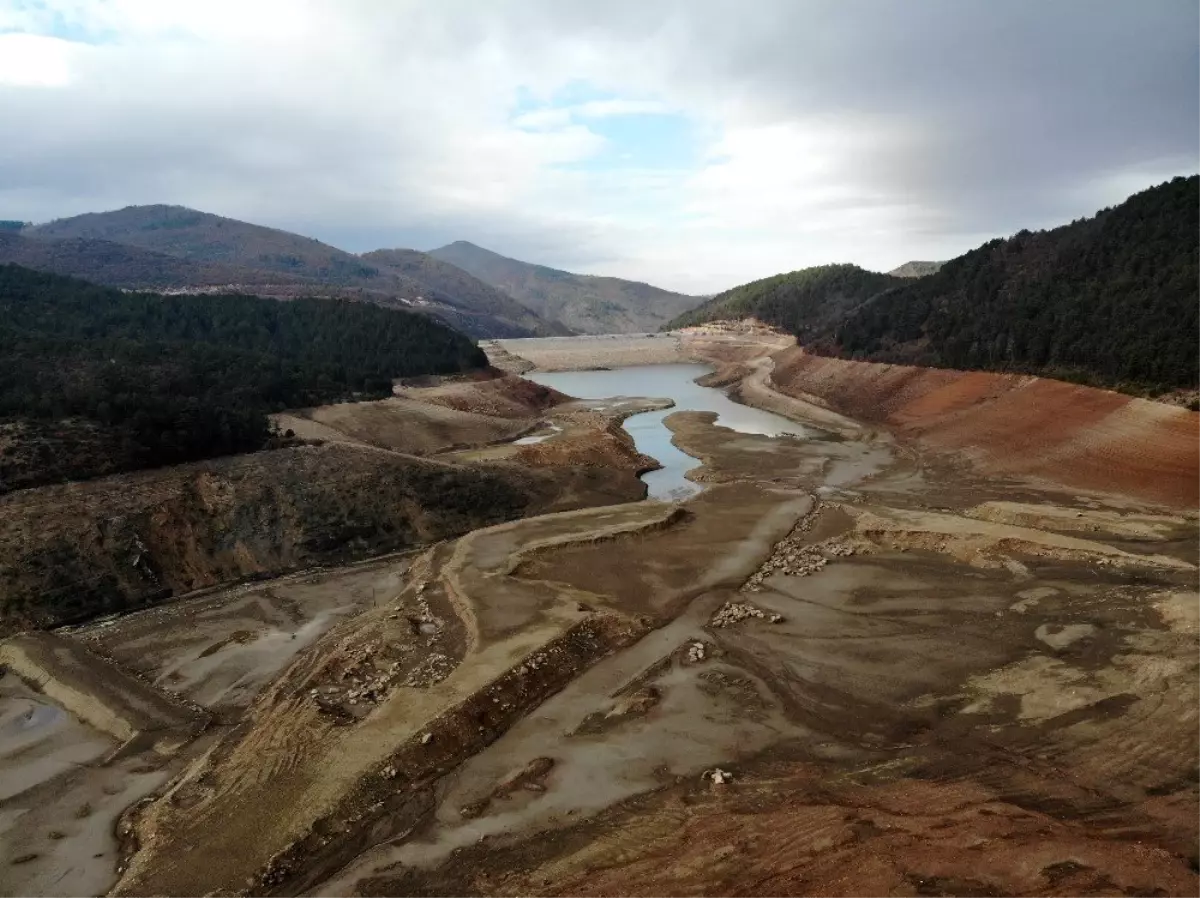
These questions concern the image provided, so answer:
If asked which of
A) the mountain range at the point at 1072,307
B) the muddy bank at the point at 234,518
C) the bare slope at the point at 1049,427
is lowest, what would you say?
the muddy bank at the point at 234,518

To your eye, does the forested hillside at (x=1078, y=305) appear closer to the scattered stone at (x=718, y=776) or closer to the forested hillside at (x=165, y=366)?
the scattered stone at (x=718, y=776)

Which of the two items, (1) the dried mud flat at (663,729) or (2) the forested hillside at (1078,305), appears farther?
(2) the forested hillside at (1078,305)

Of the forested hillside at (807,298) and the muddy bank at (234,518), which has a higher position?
Result: the forested hillside at (807,298)

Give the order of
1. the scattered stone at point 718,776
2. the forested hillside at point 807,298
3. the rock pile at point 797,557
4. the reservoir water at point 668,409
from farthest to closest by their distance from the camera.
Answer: the forested hillside at point 807,298 < the reservoir water at point 668,409 < the rock pile at point 797,557 < the scattered stone at point 718,776

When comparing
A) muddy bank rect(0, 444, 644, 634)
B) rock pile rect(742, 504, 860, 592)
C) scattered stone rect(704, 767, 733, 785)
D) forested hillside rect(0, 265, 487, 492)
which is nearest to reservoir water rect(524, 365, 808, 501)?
muddy bank rect(0, 444, 644, 634)

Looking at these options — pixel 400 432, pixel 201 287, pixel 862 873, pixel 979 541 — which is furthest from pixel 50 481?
pixel 201 287

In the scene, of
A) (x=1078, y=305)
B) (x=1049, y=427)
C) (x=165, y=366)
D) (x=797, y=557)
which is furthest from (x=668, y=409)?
(x=797, y=557)

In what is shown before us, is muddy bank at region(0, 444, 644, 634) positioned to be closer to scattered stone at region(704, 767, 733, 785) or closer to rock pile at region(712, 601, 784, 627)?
rock pile at region(712, 601, 784, 627)

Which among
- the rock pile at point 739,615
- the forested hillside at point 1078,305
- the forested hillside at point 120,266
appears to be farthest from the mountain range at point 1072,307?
the forested hillside at point 120,266
